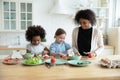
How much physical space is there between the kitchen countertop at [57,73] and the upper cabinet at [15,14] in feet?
6.42

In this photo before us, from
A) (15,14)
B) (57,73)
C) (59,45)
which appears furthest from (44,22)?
(57,73)

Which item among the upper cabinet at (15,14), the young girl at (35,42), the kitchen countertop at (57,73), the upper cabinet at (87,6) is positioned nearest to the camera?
the kitchen countertop at (57,73)

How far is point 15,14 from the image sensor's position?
3629 millimetres

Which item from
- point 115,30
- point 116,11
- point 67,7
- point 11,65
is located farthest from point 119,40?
point 11,65

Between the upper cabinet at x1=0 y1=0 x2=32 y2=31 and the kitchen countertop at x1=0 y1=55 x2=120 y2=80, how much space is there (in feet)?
6.42

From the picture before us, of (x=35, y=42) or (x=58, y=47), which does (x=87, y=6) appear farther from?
(x=35, y=42)

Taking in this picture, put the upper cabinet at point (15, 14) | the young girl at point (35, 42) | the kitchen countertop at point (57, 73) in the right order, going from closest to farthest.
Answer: the kitchen countertop at point (57, 73) < the young girl at point (35, 42) < the upper cabinet at point (15, 14)

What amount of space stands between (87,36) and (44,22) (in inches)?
70.2

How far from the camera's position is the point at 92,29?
7.67 feet

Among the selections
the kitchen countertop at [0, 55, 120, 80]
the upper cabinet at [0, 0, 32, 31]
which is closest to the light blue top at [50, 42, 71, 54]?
the kitchen countertop at [0, 55, 120, 80]

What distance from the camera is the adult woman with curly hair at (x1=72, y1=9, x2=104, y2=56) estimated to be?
229 centimetres

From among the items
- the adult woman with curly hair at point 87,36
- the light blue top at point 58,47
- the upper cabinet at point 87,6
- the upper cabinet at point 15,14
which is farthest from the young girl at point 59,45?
the upper cabinet at point 87,6

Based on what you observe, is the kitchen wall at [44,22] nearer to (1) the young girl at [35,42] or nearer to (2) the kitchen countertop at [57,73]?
(1) the young girl at [35,42]

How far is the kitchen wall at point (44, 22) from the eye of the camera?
391 cm
